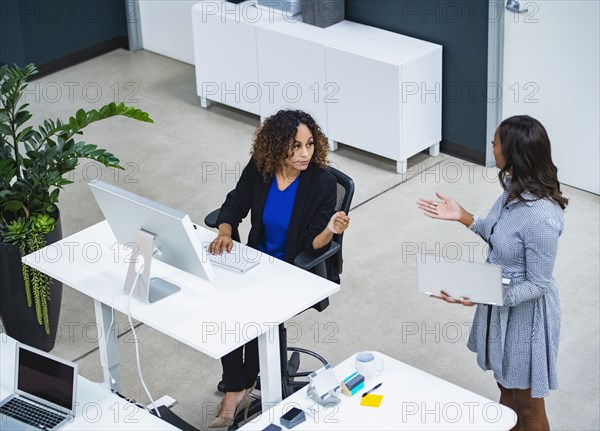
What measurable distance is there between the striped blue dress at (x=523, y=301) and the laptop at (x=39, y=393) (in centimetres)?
161

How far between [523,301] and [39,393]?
1836 millimetres

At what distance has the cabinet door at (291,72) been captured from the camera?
7.24 metres

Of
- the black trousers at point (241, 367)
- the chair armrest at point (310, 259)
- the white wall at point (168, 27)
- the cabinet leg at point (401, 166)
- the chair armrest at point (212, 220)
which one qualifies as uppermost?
the chair armrest at point (212, 220)

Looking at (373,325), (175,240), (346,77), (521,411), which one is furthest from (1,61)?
(521,411)

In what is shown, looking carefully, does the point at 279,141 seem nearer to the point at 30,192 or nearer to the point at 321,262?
the point at 321,262

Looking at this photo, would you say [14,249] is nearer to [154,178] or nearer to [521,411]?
[154,178]

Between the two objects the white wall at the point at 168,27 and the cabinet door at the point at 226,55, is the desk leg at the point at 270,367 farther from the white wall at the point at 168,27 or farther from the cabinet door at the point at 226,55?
the white wall at the point at 168,27

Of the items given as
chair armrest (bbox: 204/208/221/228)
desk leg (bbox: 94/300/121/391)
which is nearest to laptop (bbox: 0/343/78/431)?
desk leg (bbox: 94/300/121/391)

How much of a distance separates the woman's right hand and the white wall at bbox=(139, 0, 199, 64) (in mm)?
4515

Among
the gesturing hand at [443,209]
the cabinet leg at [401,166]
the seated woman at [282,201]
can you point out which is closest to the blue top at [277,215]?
the seated woman at [282,201]

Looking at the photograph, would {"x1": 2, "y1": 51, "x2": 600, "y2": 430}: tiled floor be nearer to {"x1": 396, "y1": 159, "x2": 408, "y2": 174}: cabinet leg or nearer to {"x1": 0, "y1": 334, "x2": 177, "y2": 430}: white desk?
{"x1": 396, "y1": 159, "x2": 408, "y2": 174}: cabinet leg

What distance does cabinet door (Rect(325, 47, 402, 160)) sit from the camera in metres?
6.88

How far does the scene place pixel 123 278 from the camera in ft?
14.6

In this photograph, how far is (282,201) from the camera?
187 inches
